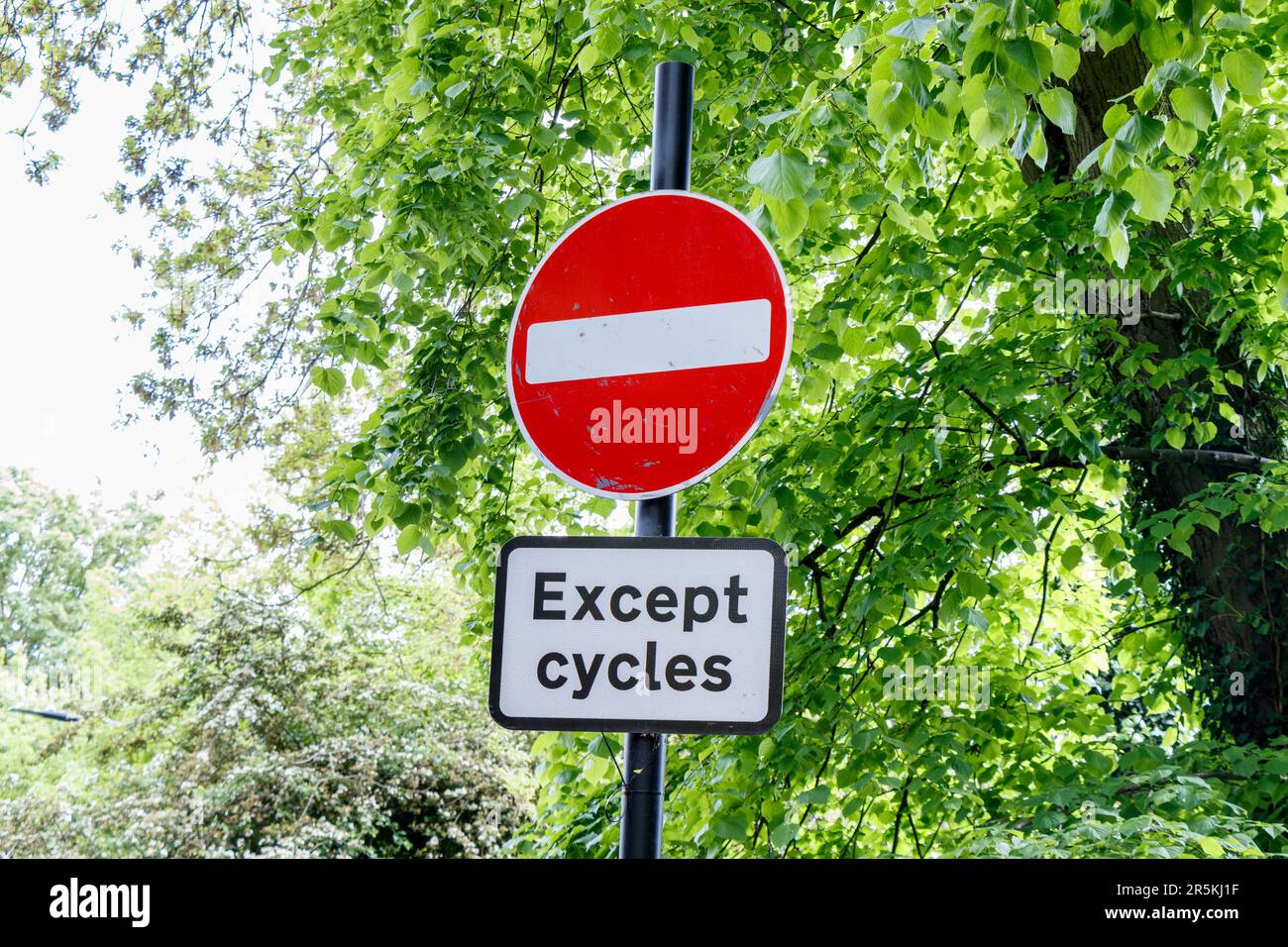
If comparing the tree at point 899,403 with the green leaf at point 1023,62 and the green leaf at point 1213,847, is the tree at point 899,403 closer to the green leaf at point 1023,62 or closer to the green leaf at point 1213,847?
the green leaf at point 1213,847

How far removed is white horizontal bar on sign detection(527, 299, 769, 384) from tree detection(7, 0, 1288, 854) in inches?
57.4

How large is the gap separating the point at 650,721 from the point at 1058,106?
1.55 metres

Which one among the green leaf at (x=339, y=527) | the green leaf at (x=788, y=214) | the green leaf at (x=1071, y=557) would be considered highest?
the green leaf at (x=788, y=214)

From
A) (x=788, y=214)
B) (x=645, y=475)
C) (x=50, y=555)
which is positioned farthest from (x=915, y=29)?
(x=50, y=555)

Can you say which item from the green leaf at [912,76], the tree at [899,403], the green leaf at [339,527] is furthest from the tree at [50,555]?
the green leaf at [912,76]

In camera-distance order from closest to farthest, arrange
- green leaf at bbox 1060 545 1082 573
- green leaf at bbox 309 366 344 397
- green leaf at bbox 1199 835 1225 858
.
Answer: green leaf at bbox 1199 835 1225 858 < green leaf at bbox 309 366 344 397 < green leaf at bbox 1060 545 1082 573

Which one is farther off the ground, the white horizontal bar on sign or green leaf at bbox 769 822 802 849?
the white horizontal bar on sign

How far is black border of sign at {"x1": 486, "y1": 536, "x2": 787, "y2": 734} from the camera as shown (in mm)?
1756

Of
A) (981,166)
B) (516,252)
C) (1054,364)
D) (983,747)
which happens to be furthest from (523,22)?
(983,747)

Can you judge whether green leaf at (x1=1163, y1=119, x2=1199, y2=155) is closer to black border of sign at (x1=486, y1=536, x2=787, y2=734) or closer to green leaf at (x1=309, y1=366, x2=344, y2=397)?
black border of sign at (x1=486, y1=536, x2=787, y2=734)

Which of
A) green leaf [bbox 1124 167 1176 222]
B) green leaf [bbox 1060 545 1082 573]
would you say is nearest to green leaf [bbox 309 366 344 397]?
green leaf [bbox 1124 167 1176 222]

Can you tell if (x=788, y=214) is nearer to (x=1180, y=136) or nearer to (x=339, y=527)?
(x=1180, y=136)

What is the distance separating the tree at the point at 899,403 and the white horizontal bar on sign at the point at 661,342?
4.79 ft

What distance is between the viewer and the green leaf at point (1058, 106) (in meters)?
2.34
